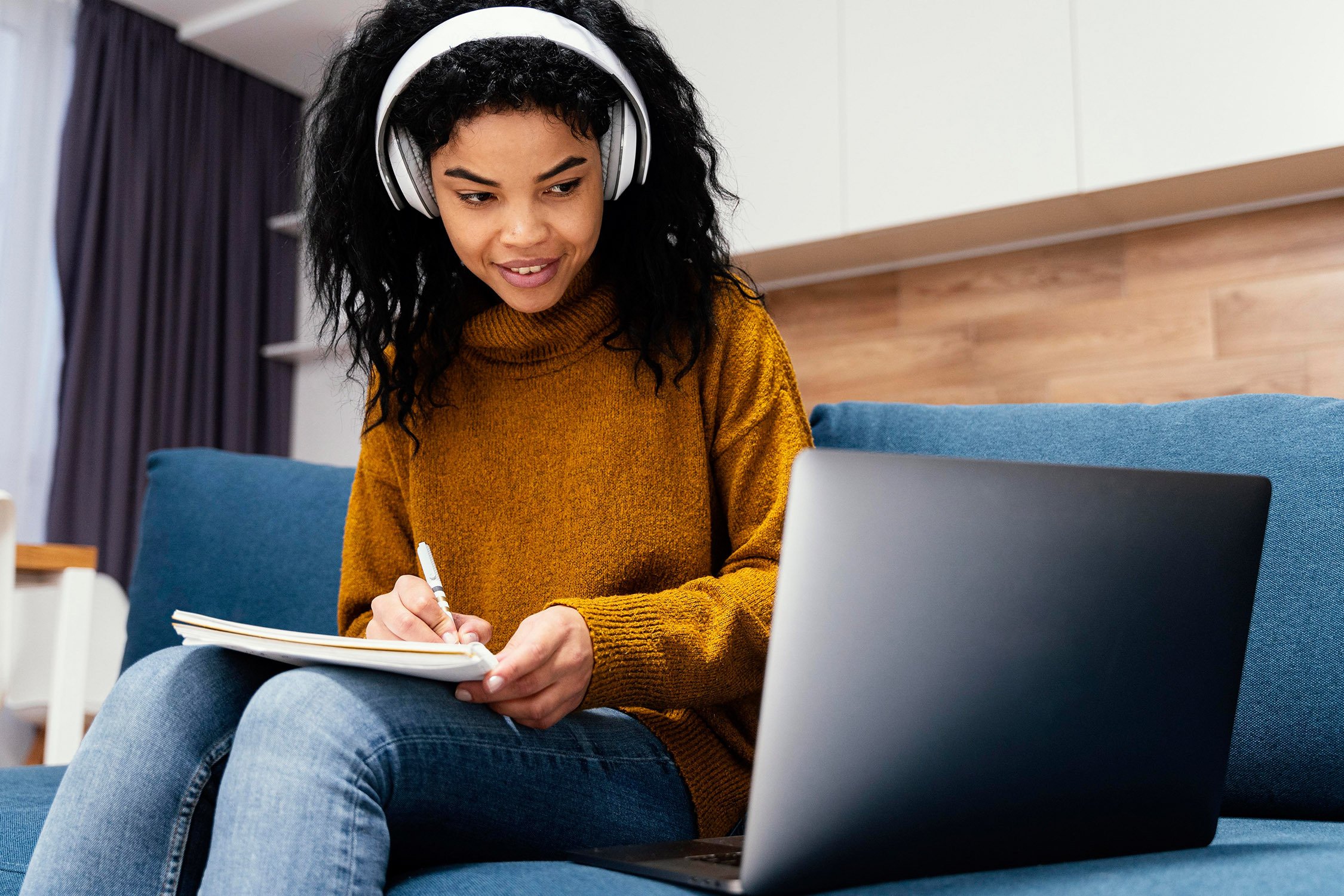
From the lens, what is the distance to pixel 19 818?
3.37 feet

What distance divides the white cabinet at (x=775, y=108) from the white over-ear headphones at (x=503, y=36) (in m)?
1.37

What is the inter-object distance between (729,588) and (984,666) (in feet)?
1.02

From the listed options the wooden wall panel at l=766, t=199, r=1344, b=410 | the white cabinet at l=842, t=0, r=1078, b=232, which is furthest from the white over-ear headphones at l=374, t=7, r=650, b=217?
the white cabinet at l=842, t=0, r=1078, b=232

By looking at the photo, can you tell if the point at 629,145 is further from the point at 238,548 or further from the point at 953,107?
the point at 953,107

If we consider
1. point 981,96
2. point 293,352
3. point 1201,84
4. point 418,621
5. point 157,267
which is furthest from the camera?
point 293,352

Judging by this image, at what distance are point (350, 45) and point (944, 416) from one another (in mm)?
716

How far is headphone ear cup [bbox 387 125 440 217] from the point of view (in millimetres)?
997

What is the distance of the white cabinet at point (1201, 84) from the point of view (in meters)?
1.92

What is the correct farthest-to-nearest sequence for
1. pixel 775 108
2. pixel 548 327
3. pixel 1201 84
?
1. pixel 775 108
2. pixel 1201 84
3. pixel 548 327

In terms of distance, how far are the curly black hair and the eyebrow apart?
0.03 metres

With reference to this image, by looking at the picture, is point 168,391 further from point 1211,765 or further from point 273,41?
point 1211,765

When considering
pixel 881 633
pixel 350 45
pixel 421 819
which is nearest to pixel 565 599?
pixel 421 819

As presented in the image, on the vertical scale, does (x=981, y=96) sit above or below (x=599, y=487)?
above

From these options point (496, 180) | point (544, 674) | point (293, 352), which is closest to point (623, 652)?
point (544, 674)
